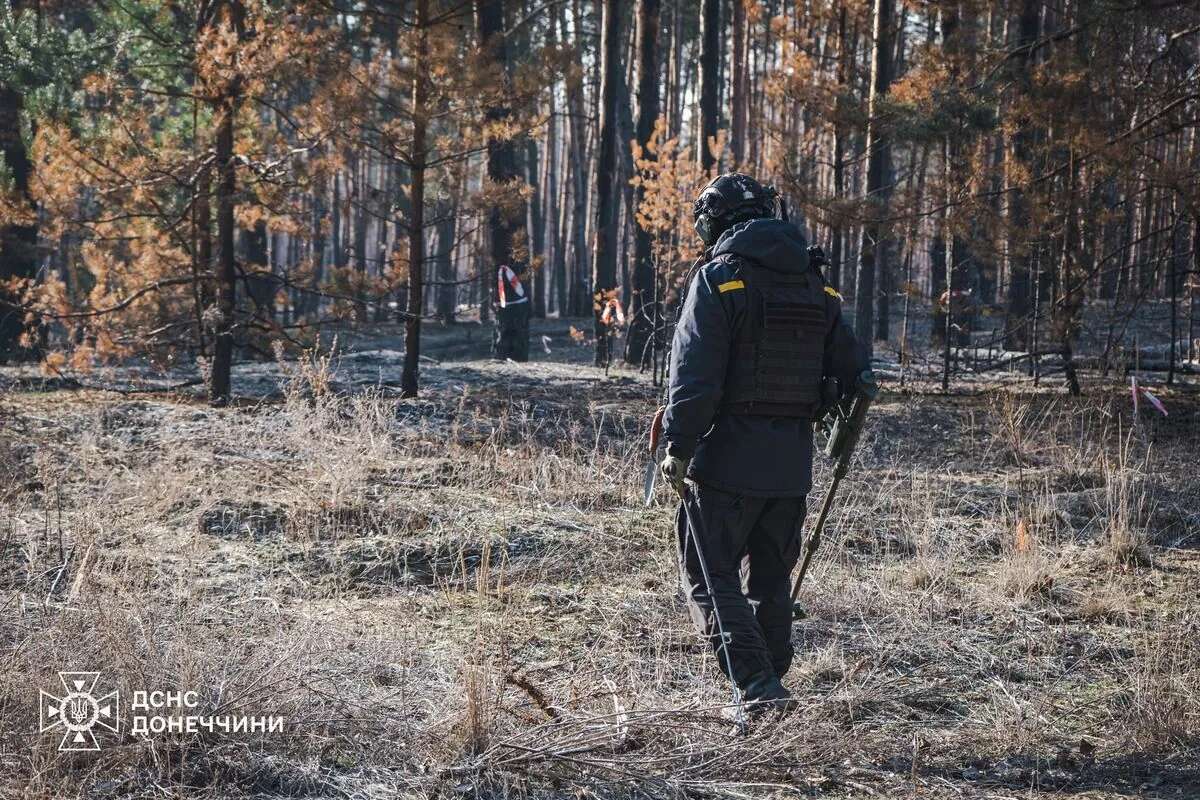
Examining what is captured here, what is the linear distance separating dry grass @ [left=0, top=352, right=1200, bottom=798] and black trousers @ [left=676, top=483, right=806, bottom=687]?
0.91ft

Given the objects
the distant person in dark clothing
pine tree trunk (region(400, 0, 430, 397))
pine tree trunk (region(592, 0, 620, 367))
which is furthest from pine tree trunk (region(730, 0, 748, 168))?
pine tree trunk (region(400, 0, 430, 397))

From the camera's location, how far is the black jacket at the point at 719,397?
416 cm

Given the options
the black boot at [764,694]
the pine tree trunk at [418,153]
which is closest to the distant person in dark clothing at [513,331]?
the pine tree trunk at [418,153]

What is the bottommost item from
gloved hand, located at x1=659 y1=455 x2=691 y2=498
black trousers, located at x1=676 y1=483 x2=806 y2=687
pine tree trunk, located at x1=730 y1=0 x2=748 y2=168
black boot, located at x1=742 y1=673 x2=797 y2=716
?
black boot, located at x1=742 y1=673 x2=797 y2=716

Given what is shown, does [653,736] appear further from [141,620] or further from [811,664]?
[141,620]

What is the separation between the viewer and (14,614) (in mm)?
4520

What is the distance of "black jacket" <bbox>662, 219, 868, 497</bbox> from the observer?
4160mm

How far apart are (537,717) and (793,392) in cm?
156

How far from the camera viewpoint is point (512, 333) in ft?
62.1

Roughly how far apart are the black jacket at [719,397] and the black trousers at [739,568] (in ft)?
0.32

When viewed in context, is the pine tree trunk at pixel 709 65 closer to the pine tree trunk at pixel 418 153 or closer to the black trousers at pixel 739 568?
the pine tree trunk at pixel 418 153

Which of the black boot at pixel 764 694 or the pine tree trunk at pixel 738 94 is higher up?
the pine tree trunk at pixel 738 94

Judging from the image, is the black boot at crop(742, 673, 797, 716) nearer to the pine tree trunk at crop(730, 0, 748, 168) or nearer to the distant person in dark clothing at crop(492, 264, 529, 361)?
the distant person in dark clothing at crop(492, 264, 529, 361)

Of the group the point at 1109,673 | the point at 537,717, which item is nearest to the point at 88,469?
the point at 537,717
